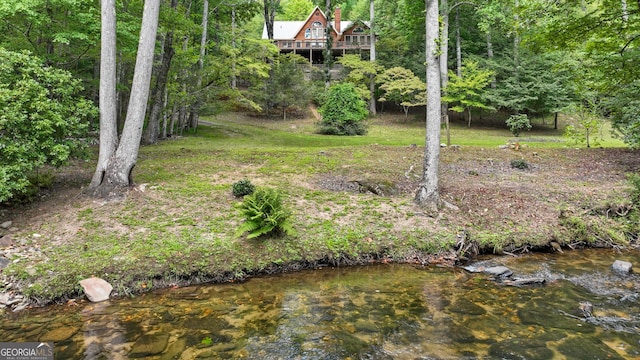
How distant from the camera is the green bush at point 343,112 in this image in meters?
24.8

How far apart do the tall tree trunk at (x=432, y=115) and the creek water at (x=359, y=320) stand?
2.89 m

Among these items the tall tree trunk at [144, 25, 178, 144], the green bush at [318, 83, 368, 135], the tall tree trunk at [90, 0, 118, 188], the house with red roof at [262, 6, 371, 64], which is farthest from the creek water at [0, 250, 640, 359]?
the house with red roof at [262, 6, 371, 64]

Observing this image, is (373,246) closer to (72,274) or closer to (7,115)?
(72,274)

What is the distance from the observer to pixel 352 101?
81.6 feet

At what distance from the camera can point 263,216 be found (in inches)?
310

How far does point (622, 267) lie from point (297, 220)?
6979 millimetres

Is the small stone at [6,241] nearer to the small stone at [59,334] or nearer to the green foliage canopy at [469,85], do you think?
the small stone at [59,334]

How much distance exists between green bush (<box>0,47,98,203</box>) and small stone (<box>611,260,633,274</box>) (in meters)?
12.0

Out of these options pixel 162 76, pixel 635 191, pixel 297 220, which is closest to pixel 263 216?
pixel 297 220

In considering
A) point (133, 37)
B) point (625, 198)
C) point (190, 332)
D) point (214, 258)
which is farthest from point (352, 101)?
point (190, 332)

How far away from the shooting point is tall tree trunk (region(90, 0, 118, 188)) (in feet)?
29.7

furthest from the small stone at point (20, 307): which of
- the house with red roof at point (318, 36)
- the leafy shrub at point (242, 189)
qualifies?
the house with red roof at point (318, 36)

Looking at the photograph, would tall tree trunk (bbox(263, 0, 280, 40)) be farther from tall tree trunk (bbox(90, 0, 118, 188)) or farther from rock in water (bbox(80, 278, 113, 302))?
rock in water (bbox(80, 278, 113, 302))

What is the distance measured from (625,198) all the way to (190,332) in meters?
11.8
